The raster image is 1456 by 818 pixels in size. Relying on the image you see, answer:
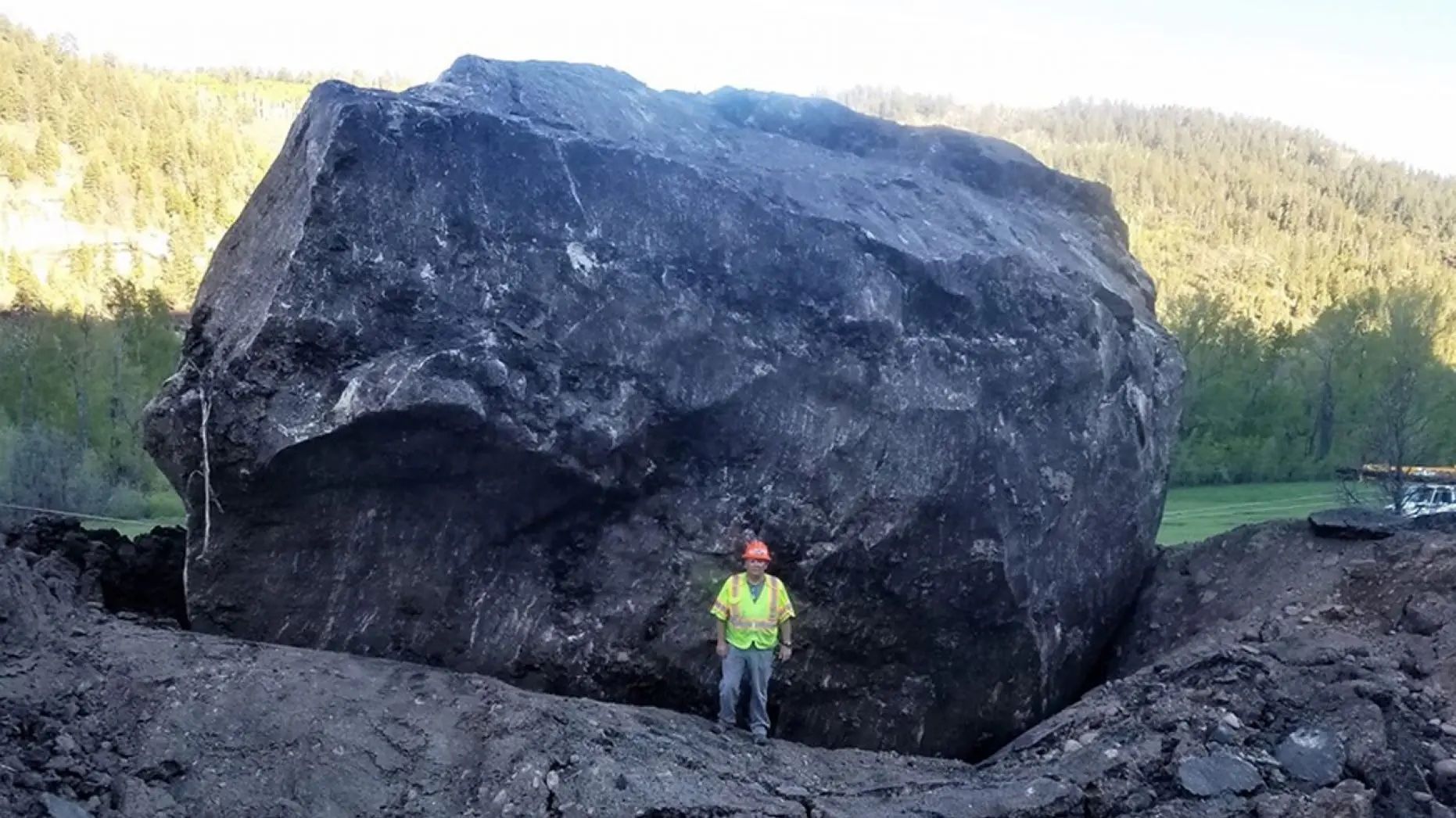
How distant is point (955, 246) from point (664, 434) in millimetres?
2726

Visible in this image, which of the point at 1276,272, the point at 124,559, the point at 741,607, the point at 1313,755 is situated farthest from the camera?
the point at 1276,272

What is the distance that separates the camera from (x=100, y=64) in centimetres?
9019

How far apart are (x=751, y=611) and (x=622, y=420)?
4.60ft

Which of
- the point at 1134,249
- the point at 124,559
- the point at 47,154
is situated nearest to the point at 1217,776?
the point at 124,559

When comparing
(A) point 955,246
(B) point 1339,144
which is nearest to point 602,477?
(A) point 955,246

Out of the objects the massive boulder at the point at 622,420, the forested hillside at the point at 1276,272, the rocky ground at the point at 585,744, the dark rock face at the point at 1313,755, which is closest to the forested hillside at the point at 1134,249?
the forested hillside at the point at 1276,272

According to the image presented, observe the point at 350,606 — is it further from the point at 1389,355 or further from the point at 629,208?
the point at 1389,355

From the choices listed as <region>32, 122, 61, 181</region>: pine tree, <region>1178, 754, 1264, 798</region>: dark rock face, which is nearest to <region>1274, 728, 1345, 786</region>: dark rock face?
<region>1178, 754, 1264, 798</region>: dark rock face

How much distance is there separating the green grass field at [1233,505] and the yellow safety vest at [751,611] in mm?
12905

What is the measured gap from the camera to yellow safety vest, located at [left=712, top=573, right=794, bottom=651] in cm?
687

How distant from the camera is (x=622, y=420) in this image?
719 centimetres

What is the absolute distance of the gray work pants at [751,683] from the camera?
699 centimetres

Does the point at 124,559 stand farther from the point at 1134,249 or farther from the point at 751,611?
the point at 1134,249

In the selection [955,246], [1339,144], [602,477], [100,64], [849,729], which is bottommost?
[849,729]
